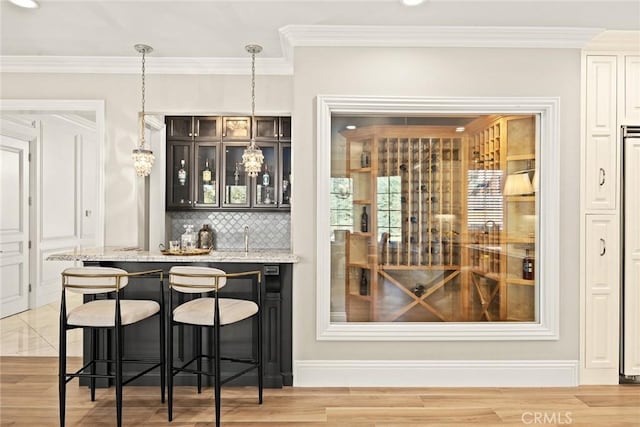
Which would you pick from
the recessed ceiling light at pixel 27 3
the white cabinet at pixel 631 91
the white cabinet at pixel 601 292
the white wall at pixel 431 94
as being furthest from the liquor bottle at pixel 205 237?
the white cabinet at pixel 631 91

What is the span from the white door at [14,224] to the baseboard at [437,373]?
440 cm

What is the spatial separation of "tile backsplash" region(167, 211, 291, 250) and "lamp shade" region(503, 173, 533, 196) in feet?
9.83

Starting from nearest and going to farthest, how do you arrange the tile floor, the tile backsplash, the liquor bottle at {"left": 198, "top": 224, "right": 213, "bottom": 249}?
the tile floor → the liquor bottle at {"left": 198, "top": 224, "right": 213, "bottom": 249} → the tile backsplash

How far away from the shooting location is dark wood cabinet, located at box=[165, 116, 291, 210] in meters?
5.77

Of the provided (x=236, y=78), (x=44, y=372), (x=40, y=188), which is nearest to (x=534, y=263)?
(x=236, y=78)

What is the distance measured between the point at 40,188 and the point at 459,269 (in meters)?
5.68

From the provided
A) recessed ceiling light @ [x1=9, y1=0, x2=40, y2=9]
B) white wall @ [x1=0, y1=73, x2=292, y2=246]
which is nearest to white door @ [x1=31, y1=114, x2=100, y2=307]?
white wall @ [x1=0, y1=73, x2=292, y2=246]

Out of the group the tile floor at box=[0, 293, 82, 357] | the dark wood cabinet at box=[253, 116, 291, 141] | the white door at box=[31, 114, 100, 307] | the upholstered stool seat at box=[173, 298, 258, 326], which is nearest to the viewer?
the upholstered stool seat at box=[173, 298, 258, 326]

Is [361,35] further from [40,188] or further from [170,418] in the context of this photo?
[40,188]

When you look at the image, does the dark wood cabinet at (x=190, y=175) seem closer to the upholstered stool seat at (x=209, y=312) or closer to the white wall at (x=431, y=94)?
the white wall at (x=431, y=94)

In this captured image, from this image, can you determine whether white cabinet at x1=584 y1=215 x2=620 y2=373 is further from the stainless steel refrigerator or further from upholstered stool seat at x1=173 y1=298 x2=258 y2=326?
upholstered stool seat at x1=173 y1=298 x2=258 y2=326

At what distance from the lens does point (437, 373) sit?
357 centimetres

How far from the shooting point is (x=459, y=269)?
371 cm

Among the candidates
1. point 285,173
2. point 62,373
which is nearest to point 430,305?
point 62,373
